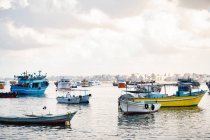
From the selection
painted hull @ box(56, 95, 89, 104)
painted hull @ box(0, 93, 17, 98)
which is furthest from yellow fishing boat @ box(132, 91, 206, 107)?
painted hull @ box(0, 93, 17, 98)

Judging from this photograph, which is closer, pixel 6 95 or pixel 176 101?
pixel 176 101

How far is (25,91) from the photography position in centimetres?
10638

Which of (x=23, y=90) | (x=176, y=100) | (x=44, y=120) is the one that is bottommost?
(x=44, y=120)

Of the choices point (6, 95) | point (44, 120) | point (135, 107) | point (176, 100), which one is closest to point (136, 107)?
point (135, 107)

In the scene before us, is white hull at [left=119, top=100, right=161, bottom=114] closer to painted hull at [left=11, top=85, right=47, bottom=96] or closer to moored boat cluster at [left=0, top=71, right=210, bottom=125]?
moored boat cluster at [left=0, top=71, right=210, bottom=125]

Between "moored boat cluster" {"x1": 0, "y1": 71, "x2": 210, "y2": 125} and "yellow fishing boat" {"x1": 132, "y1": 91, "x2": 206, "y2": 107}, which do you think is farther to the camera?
"yellow fishing boat" {"x1": 132, "y1": 91, "x2": 206, "y2": 107}

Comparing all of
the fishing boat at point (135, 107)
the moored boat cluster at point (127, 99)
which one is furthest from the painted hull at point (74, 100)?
the fishing boat at point (135, 107)

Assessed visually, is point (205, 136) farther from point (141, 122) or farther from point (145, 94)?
point (145, 94)

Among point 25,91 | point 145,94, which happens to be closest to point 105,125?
point 145,94

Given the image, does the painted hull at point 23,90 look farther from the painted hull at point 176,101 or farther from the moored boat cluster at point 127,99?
the painted hull at point 176,101

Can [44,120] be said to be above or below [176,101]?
below

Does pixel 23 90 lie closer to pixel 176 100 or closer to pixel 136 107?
pixel 176 100

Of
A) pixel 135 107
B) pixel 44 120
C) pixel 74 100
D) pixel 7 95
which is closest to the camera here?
pixel 44 120

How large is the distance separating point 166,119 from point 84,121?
11627mm
